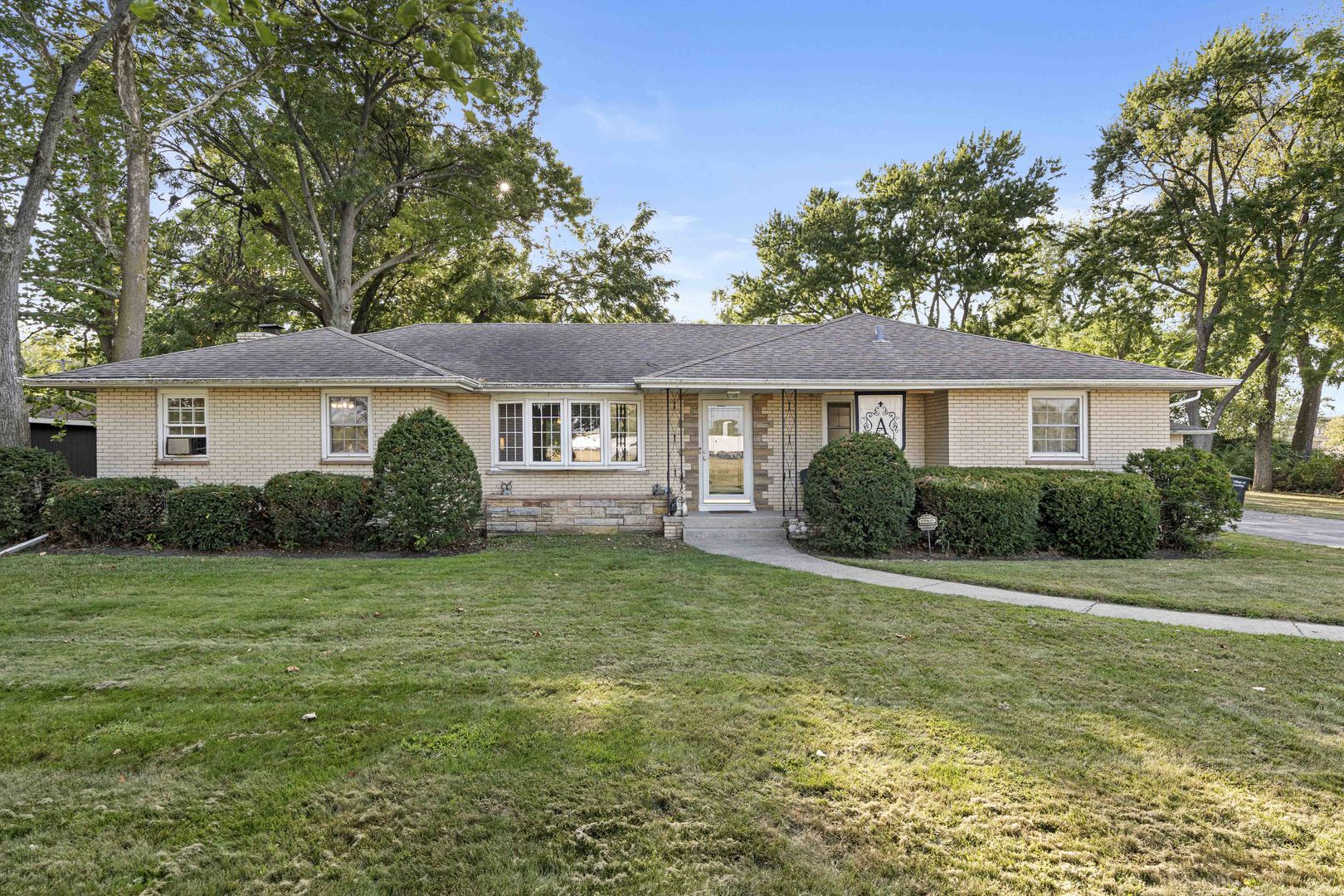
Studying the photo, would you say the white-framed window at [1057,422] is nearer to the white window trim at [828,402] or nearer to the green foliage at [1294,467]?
the white window trim at [828,402]

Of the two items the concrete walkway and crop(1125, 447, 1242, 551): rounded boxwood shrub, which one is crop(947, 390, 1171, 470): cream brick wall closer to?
crop(1125, 447, 1242, 551): rounded boxwood shrub

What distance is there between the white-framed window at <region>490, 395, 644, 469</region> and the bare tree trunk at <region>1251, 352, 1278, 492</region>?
85.5ft

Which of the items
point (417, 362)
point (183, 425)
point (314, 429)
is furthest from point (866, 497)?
point (183, 425)

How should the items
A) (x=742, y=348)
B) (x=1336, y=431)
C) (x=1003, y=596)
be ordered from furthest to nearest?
(x=1336, y=431) → (x=742, y=348) → (x=1003, y=596)

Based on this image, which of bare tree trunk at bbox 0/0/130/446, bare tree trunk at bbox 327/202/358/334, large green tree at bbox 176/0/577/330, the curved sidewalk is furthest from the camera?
bare tree trunk at bbox 327/202/358/334

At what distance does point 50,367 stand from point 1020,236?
45.2 metres

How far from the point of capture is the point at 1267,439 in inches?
910

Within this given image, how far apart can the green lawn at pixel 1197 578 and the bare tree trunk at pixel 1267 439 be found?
59.9 feet

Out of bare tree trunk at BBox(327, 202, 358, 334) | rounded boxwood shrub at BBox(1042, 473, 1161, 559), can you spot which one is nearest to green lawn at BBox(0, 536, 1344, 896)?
rounded boxwood shrub at BBox(1042, 473, 1161, 559)

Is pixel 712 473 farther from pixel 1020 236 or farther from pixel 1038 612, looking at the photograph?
pixel 1020 236

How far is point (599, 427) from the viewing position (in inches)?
506

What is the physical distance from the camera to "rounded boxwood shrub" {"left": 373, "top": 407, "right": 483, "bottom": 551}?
9.33 m

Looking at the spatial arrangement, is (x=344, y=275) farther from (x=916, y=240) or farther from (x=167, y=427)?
(x=916, y=240)

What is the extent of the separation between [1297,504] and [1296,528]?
8087 mm
